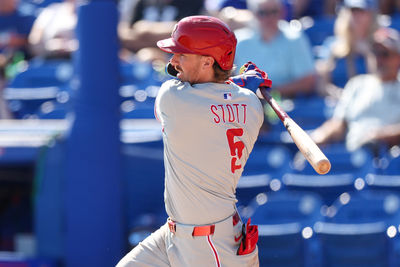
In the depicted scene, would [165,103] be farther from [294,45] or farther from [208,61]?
[294,45]

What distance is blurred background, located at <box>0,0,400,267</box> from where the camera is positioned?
13.8ft

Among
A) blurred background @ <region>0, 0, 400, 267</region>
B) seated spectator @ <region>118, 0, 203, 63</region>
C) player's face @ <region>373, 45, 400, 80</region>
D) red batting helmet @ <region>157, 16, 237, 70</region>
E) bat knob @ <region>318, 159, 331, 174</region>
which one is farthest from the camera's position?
seated spectator @ <region>118, 0, 203, 63</region>

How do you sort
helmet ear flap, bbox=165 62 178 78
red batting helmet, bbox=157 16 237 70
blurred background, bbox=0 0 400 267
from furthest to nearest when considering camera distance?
blurred background, bbox=0 0 400 267 → helmet ear flap, bbox=165 62 178 78 → red batting helmet, bbox=157 16 237 70

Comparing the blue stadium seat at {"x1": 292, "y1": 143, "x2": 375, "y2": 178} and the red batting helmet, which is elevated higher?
the red batting helmet

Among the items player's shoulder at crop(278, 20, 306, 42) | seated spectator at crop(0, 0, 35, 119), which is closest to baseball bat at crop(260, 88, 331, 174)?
player's shoulder at crop(278, 20, 306, 42)

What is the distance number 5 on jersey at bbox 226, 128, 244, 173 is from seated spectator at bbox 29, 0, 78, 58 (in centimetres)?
419

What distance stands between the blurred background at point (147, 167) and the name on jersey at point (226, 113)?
1.50 m

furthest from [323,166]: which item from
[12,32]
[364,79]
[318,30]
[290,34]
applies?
[12,32]

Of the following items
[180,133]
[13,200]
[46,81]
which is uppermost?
[180,133]

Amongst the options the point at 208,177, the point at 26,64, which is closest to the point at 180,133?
the point at 208,177

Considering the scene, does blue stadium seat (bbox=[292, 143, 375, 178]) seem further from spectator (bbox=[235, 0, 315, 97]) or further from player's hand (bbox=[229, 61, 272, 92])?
player's hand (bbox=[229, 61, 272, 92])

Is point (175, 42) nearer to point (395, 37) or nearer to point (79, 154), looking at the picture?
point (79, 154)

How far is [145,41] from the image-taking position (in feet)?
22.5

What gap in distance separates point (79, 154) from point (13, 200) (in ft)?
4.28
